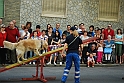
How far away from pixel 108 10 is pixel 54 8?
3.90 metres

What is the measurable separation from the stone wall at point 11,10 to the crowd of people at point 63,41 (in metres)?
1.57

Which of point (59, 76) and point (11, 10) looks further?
point (11, 10)

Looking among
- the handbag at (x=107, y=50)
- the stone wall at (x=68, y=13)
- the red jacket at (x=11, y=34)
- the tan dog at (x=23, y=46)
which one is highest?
the stone wall at (x=68, y=13)

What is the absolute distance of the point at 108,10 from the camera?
2025 centimetres

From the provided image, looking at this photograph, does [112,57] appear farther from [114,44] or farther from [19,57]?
[19,57]

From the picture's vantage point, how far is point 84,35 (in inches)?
624

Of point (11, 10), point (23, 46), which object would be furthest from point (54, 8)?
point (23, 46)

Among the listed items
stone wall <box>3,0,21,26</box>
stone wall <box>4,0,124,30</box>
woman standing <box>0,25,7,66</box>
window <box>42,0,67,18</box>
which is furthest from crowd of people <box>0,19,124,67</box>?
window <box>42,0,67,18</box>

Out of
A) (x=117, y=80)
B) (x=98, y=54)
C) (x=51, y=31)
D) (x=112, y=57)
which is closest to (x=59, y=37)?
(x=51, y=31)

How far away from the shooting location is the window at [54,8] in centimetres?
1838

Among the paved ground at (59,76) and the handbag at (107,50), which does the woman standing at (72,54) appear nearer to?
the paved ground at (59,76)

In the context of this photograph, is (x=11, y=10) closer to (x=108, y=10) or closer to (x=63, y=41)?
(x=63, y=41)

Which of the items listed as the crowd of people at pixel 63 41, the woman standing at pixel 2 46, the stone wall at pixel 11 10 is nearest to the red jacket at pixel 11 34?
the crowd of people at pixel 63 41

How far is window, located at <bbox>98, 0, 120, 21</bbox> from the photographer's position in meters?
20.0
